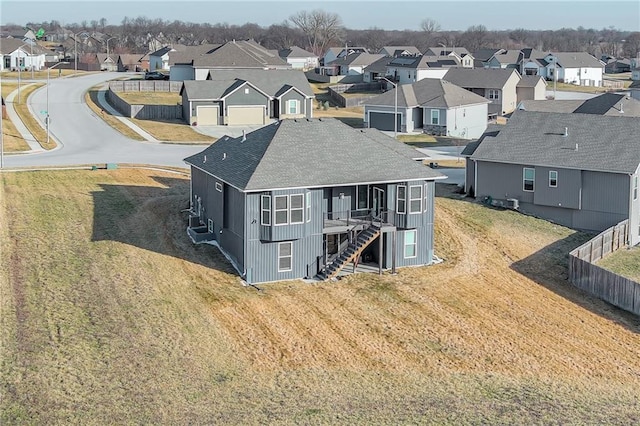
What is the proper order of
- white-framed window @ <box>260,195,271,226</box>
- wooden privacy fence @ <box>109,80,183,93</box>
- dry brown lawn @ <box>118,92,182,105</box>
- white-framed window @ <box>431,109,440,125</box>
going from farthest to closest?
wooden privacy fence @ <box>109,80,183,93</box> → dry brown lawn @ <box>118,92,182,105</box> → white-framed window @ <box>431,109,440,125</box> → white-framed window @ <box>260,195,271,226</box>

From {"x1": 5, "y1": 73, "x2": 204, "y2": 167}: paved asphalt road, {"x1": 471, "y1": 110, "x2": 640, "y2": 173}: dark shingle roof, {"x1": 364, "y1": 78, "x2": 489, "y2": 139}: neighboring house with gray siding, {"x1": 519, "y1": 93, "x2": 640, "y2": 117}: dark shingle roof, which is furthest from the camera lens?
{"x1": 364, "y1": 78, "x2": 489, "y2": 139}: neighboring house with gray siding

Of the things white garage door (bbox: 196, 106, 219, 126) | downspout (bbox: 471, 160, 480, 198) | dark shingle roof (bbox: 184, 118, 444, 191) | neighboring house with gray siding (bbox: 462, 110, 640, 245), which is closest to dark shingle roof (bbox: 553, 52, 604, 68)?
white garage door (bbox: 196, 106, 219, 126)

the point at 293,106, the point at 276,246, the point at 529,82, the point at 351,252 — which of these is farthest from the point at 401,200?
the point at 529,82

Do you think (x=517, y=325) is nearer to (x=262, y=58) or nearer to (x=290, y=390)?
(x=290, y=390)

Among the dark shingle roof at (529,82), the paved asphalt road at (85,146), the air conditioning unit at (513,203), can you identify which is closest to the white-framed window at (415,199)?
the air conditioning unit at (513,203)

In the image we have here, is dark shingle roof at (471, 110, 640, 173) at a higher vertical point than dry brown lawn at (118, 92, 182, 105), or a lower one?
lower

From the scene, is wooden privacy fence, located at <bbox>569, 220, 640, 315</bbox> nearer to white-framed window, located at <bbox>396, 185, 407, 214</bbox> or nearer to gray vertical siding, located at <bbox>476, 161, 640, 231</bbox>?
gray vertical siding, located at <bbox>476, 161, 640, 231</bbox>

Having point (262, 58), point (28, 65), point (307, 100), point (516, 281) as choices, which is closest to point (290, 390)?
point (516, 281)
